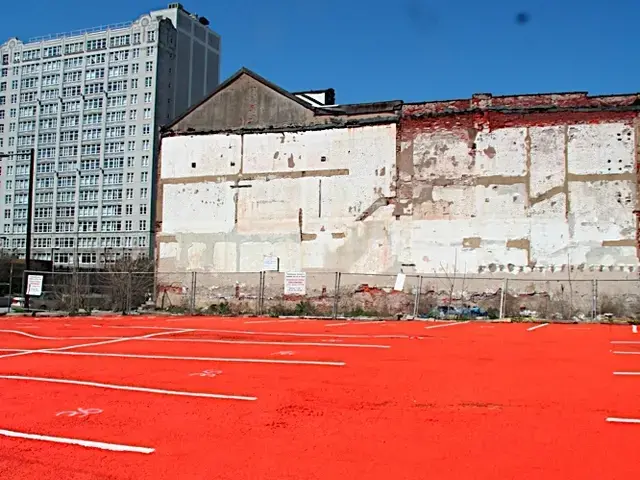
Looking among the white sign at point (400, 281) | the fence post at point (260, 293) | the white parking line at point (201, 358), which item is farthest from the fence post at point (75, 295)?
the white parking line at point (201, 358)

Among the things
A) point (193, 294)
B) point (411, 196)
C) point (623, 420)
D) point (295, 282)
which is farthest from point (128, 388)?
point (411, 196)

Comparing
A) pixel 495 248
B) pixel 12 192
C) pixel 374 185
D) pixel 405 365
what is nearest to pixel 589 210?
pixel 495 248

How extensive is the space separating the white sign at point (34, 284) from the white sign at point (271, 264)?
9.78m

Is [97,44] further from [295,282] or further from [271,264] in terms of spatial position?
[295,282]

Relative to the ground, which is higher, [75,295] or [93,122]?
[93,122]

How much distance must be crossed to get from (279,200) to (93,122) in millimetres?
88477

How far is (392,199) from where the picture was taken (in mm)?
30250

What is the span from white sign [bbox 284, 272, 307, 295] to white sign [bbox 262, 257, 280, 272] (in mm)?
3258

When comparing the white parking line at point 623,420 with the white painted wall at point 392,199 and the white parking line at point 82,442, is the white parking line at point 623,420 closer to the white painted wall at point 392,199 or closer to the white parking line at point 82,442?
the white parking line at point 82,442

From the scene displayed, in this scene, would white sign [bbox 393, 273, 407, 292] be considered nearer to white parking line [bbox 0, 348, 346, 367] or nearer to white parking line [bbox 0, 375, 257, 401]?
white parking line [bbox 0, 348, 346, 367]

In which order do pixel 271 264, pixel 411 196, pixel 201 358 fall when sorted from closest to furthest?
1. pixel 201 358
2. pixel 411 196
3. pixel 271 264

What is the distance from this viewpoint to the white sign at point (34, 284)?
A: 29.5 m

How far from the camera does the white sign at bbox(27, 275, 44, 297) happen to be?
96.7 feet

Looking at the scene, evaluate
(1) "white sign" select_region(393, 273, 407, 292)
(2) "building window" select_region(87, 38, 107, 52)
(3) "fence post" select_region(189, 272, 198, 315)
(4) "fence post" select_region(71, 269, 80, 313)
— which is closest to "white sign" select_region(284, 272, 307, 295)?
(1) "white sign" select_region(393, 273, 407, 292)
